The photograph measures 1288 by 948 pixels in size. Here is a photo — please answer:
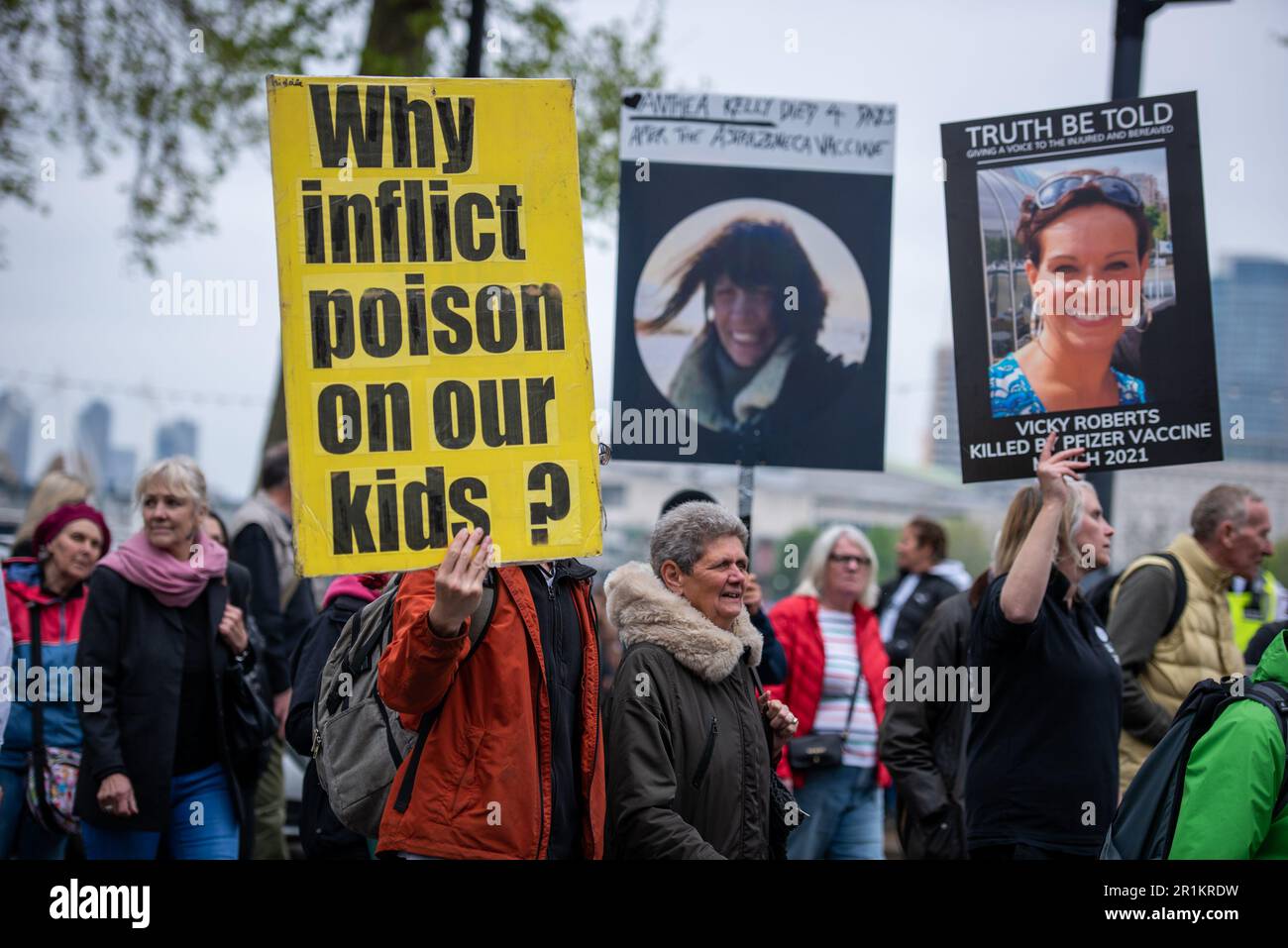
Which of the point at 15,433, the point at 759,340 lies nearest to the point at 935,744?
the point at 759,340

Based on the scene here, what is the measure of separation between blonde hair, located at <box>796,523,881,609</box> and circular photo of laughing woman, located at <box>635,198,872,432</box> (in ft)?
4.51

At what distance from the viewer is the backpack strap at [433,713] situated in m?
3.62

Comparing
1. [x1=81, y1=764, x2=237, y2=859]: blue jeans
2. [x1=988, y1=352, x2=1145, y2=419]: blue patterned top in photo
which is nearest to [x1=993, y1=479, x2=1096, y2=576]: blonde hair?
[x1=988, y1=352, x2=1145, y2=419]: blue patterned top in photo

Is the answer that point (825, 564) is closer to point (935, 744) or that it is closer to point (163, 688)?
point (935, 744)

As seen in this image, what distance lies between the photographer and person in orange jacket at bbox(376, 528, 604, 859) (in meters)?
3.46

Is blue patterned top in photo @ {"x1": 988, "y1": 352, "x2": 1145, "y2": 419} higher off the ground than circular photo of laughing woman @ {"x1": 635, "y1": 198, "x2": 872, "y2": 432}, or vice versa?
circular photo of laughing woman @ {"x1": 635, "y1": 198, "x2": 872, "y2": 432}

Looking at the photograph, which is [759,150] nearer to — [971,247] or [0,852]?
[971,247]

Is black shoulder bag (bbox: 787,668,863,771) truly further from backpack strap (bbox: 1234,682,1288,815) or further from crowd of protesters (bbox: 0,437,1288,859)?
backpack strap (bbox: 1234,682,1288,815)

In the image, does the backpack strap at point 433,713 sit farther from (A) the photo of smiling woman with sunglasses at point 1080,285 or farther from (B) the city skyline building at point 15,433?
(B) the city skyline building at point 15,433

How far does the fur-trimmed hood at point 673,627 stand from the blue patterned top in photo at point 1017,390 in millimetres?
1389

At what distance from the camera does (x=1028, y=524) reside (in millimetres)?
4953

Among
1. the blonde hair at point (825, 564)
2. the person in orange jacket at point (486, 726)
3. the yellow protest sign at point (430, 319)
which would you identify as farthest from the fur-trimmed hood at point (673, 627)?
the blonde hair at point (825, 564)

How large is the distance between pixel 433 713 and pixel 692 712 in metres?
0.79
